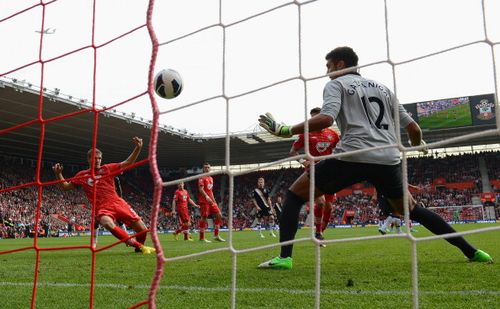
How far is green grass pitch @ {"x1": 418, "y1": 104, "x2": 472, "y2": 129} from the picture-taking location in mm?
26469

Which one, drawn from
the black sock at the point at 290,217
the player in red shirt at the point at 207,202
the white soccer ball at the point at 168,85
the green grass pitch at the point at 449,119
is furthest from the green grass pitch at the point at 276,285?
the green grass pitch at the point at 449,119

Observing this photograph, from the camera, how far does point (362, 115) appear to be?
3.46m

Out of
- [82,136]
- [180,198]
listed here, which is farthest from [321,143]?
[82,136]

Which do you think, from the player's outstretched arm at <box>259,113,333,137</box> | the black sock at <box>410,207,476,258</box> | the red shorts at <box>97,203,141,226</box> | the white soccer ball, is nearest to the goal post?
the red shorts at <box>97,203,141,226</box>

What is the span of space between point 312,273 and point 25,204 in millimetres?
23569

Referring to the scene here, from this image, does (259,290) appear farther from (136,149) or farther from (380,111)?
(136,149)

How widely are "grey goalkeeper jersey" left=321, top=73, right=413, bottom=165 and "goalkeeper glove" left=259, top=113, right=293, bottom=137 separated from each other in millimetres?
322

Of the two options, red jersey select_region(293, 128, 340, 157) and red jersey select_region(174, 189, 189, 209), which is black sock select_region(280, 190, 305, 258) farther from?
red jersey select_region(174, 189, 189, 209)

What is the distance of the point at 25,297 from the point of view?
3402mm

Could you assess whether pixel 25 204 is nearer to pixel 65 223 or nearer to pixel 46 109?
pixel 65 223

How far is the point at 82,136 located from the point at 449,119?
19.4 metres

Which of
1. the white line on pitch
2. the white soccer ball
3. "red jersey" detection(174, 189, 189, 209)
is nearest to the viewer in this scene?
the white line on pitch

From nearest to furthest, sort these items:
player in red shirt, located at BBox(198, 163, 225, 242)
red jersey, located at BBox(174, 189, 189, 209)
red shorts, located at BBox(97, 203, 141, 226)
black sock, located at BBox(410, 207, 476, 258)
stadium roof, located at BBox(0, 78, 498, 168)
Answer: black sock, located at BBox(410, 207, 476, 258) → red shorts, located at BBox(97, 203, 141, 226) → player in red shirt, located at BBox(198, 163, 225, 242) → red jersey, located at BBox(174, 189, 189, 209) → stadium roof, located at BBox(0, 78, 498, 168)

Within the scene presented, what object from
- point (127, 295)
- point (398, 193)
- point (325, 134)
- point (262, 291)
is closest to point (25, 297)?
point (127, 295)
